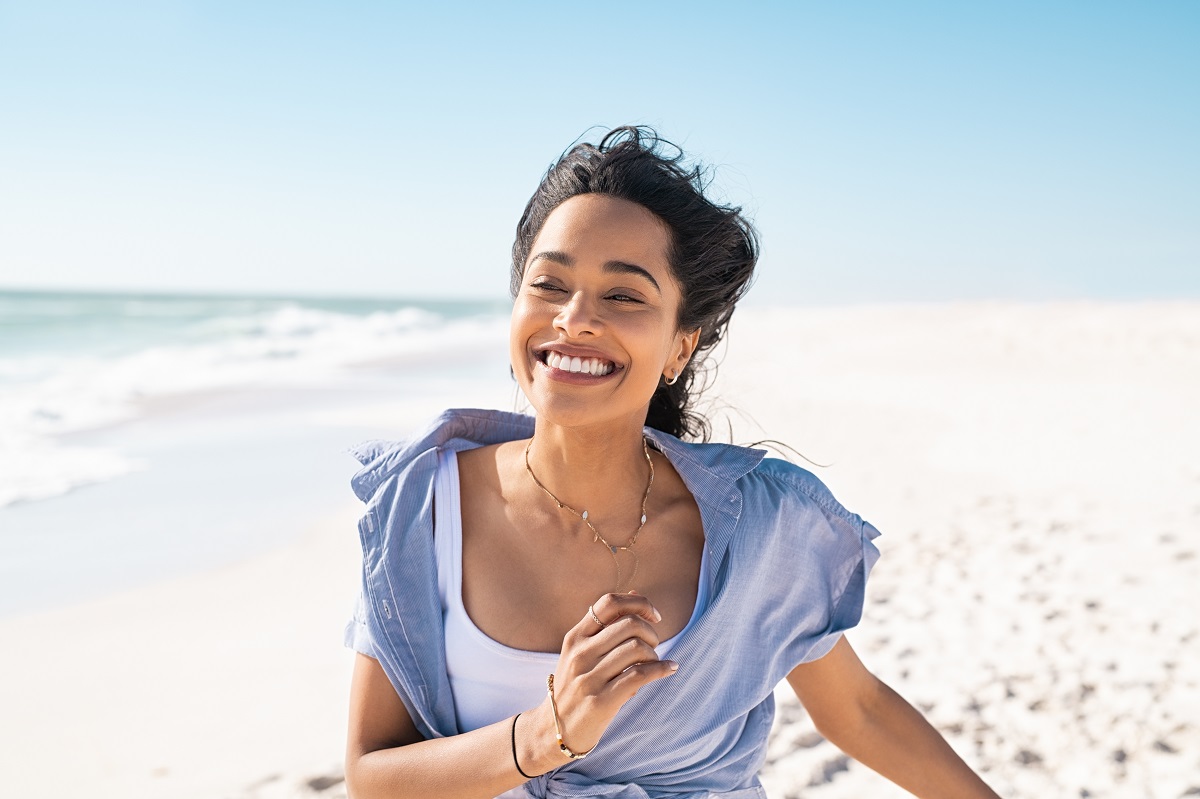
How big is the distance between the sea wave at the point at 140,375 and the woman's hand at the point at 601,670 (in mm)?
6791

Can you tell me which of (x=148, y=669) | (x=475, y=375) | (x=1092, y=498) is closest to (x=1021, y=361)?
(x=475, y=375)

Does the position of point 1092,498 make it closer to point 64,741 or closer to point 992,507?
point 992,507

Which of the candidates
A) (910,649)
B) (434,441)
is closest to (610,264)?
(434,441)

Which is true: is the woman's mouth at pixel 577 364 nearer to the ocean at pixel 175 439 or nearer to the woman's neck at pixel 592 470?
the woman's neck at pixel 592 470

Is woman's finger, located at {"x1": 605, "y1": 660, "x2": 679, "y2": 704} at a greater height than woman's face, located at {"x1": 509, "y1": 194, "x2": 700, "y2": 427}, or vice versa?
woman's face, located at {"x1": 509, "y1": 194, "x2": 700, "y2": 427}

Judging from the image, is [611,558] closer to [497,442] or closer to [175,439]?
[497,442]

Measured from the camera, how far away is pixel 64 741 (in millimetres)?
3906

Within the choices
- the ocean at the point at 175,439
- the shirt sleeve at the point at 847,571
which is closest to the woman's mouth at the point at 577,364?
the shirt sleeve at the point at 847,571

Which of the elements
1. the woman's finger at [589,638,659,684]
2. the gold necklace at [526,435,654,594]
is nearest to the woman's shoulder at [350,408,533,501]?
the gold necklace at [526,435,654,594]

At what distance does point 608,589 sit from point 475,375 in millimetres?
15108

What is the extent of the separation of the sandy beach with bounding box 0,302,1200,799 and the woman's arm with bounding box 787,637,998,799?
816 millimetres

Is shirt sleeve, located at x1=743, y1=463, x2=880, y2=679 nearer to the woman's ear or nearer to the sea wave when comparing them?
the woman's ear

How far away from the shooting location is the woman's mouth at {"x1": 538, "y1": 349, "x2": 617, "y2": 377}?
205cm

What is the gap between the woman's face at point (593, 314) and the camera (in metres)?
2.06
